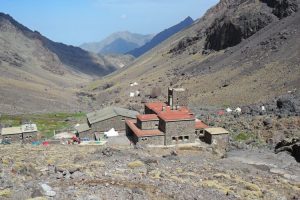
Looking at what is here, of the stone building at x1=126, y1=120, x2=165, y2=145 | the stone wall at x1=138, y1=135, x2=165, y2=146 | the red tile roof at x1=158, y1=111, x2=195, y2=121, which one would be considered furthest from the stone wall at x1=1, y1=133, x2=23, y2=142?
the red tile roof at x1=158, y1=111, x2=195, y2=121

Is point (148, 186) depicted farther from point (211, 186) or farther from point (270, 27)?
point (270, 27)

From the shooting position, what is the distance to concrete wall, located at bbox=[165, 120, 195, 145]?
44281 mm

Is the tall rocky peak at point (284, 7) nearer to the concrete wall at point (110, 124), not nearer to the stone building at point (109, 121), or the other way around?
the stone building at point (109, 121)

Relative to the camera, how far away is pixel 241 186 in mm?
24578

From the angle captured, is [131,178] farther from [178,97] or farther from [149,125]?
[178,97]

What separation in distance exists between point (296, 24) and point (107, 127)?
62.3 metres

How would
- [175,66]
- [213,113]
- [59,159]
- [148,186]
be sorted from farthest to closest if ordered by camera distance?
[175,66] < [213,113] < [59,159] < [148,186]

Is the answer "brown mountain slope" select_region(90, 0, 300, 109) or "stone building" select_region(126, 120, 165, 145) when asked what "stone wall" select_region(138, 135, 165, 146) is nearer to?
Result: "stone building" select_region(126, 120, 165, 145)

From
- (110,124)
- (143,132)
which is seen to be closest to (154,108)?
(143,132)

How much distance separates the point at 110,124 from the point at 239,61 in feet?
172

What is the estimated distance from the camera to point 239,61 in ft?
319

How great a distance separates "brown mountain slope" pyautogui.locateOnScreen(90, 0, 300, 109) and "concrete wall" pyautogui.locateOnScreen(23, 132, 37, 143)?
37.7 meters

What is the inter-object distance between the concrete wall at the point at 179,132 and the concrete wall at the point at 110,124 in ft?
41.0

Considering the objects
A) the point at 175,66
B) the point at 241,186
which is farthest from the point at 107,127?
the point at 175,66
